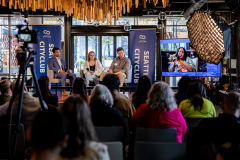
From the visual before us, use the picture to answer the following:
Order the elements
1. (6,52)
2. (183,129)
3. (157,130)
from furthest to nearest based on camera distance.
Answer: (6,52) < (183,129) < (157,130)

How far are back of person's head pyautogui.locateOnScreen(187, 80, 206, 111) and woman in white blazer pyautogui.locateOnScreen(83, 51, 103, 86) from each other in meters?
4.66

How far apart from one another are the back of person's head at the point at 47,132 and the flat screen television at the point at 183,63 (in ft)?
20.9

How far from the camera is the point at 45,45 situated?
8477mm

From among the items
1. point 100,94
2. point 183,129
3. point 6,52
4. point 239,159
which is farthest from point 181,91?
point 6,52

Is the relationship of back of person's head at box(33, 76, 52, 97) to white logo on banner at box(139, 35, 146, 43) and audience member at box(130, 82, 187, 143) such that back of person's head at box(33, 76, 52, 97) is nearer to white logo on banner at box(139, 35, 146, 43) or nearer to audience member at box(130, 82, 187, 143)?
audience member at box(130, 82, 187, 143)

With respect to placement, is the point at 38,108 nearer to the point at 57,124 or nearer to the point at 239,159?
the point at 57,124

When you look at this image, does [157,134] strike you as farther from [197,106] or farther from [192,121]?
[197,106]

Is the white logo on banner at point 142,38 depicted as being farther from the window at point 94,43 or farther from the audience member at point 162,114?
the audience member at point 162,114

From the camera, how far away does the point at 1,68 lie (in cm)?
1041

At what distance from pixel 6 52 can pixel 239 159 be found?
35.5 ft

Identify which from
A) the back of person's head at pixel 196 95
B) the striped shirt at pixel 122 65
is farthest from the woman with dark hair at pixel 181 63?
the back of person's head at pixel 196 95

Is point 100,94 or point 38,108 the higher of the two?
point 100,94

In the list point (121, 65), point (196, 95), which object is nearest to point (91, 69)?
point (121, 65)

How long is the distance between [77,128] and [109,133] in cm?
98
